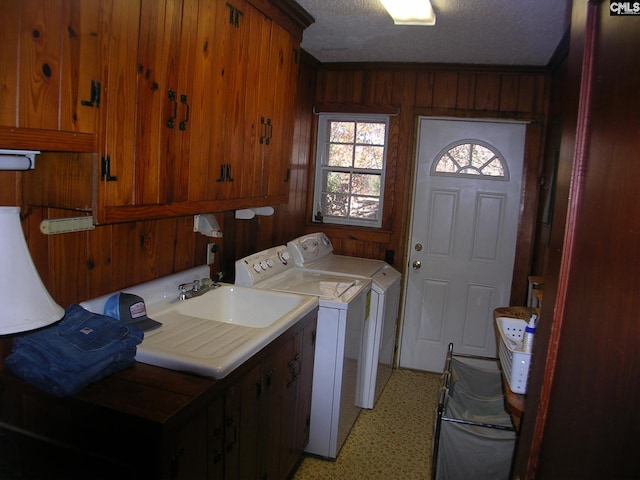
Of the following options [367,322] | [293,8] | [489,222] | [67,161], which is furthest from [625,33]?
[489,222]

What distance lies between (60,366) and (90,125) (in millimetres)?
679

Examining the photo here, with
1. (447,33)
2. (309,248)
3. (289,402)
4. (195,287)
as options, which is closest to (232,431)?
(289,402)

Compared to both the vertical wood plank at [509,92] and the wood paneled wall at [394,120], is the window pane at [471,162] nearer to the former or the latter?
the wood paneled wall at [394,120]

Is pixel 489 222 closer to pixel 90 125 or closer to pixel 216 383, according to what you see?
pixel 216 383

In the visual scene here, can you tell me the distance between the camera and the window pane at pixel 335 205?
4.09 meters

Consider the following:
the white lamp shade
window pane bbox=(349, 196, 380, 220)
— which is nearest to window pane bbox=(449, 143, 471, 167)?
window pane bbox=(349, 196, 380, 220)

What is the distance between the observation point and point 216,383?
158cm

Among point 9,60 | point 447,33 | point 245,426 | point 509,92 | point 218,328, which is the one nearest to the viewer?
point 9,60

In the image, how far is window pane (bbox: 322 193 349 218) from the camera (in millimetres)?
4086

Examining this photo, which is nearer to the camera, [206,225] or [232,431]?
[232,431]

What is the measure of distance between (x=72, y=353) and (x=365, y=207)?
2901mm

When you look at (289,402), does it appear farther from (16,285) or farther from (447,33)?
(447,33)

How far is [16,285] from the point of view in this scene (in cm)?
129

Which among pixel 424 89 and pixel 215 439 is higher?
pixel 424 89
